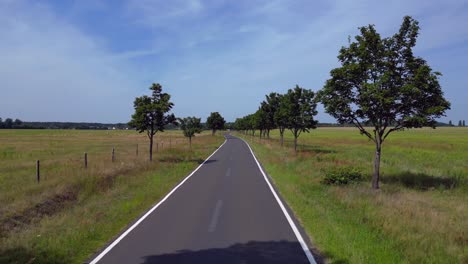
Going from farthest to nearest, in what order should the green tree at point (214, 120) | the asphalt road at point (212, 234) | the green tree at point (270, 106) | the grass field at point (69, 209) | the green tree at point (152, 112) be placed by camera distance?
the green tree at point (214, 120)
the green tree at point (270, 106)
the green tree at point (152, 112)
the grass field at point (69, 209)
the asphalt road at point (212, 234)

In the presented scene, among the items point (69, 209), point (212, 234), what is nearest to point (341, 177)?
point (212, 234)

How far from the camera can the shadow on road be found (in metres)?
6.19

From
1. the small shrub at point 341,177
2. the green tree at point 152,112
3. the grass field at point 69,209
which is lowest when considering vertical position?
the grass field at point 69,209

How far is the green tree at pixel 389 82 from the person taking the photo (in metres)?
13.5

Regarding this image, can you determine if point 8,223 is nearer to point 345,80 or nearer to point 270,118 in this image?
point 345,80

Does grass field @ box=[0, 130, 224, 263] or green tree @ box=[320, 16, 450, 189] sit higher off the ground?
green tree @ box=[320, 16, 450, 189]

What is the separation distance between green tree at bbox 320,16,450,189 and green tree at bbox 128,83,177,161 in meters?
13.3

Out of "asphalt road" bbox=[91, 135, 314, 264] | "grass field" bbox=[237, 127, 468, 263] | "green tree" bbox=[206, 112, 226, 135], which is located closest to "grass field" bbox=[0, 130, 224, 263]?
"asphalt road" bbox=[91, 135, 314, 264]

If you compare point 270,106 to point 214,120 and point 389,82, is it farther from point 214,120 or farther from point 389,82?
point 214,120

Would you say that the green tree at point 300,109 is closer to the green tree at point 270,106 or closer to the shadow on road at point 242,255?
the green tree at point 270,106

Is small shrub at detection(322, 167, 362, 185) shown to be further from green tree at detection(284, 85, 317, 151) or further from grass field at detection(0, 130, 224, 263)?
green tree at detection(284, 85, 317, 151)

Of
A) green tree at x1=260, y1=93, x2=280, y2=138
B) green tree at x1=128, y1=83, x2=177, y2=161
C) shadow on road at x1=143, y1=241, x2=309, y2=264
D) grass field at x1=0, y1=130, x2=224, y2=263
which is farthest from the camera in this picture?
green tree at x1=260, y1=93, x2=280, y2=138

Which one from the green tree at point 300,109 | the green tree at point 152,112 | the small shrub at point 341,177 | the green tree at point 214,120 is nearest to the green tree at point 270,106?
the green tree at point 300,109

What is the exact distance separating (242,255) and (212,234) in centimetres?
158
